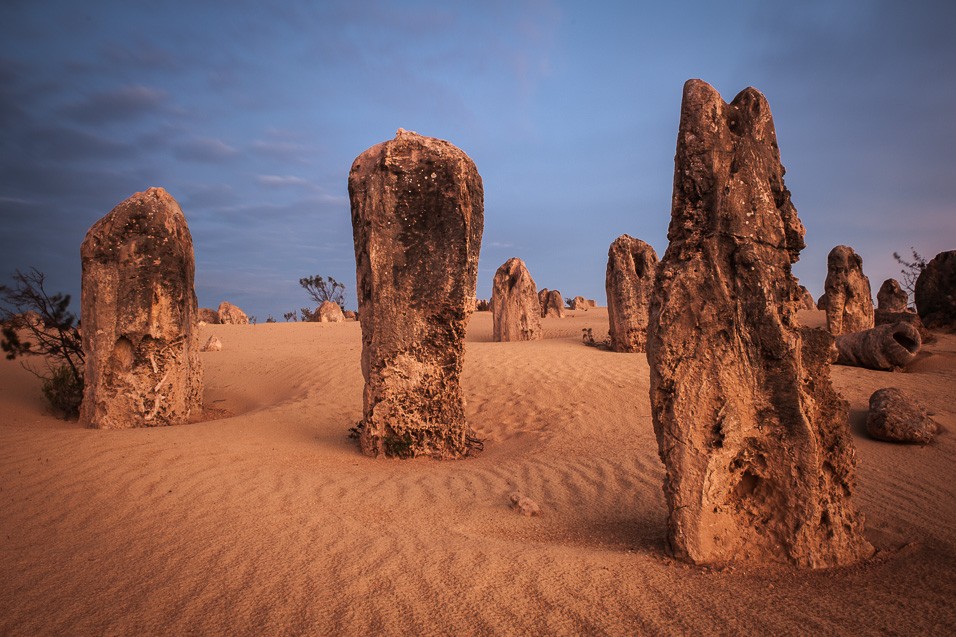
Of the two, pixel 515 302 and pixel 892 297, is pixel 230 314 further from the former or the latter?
pixel 892 297

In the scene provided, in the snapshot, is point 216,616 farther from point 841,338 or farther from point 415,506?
point 841,338

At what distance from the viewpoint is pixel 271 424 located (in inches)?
309

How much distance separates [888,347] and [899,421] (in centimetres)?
407

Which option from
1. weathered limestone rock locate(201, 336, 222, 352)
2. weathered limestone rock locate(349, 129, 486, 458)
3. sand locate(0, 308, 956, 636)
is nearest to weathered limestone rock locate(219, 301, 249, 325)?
weathered limestone rock locate(201, 336, 222, 352)

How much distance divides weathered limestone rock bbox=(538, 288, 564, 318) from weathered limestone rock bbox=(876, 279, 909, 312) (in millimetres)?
12997

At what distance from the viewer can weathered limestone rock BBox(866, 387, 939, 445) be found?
5730 mm

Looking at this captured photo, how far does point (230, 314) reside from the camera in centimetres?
2881

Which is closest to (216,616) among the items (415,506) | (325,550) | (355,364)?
(325,550)

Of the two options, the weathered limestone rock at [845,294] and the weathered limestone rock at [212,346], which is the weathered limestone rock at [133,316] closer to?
the weathered limestone rock at [212,346]

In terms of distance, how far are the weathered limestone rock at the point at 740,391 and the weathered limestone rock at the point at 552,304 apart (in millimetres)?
23983

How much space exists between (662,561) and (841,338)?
8.63 metres

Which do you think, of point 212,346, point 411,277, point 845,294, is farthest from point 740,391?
point 212,346

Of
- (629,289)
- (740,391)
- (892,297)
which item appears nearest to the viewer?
(740,391)

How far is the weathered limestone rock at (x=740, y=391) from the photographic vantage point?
3227 millimetres
